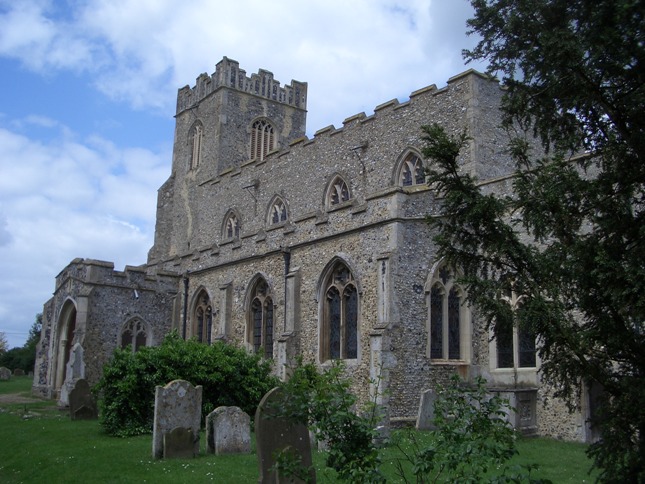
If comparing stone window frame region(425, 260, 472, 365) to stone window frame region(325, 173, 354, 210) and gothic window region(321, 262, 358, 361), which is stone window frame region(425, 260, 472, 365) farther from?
stone window frame region(325, 173, 354, 210)

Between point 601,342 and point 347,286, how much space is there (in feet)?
34.6

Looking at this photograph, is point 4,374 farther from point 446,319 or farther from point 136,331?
point 446,319

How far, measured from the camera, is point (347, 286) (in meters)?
16.4

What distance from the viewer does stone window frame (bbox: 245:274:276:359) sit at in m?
19.4

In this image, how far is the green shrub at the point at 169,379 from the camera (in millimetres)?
13891

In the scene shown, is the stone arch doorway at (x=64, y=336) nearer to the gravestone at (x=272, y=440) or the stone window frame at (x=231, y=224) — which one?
→ the stone window frame at (x=231, y=224)

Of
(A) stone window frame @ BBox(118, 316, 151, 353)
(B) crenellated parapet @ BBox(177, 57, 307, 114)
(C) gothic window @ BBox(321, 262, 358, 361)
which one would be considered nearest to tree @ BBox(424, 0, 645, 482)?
(C) gothic window @ BBox(321, 262, 358, 361)

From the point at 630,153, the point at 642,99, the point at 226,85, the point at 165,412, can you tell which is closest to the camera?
the point at 642,99

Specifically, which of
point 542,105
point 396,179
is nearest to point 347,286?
point 396,179

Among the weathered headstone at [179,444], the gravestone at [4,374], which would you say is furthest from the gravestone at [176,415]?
the gravestone at [4,374]

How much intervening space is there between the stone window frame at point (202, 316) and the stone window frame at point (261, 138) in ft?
39.4

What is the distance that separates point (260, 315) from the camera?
19.9 meters

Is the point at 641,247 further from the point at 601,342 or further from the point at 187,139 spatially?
the point at 187,139

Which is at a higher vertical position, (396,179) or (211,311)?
(396,179)
